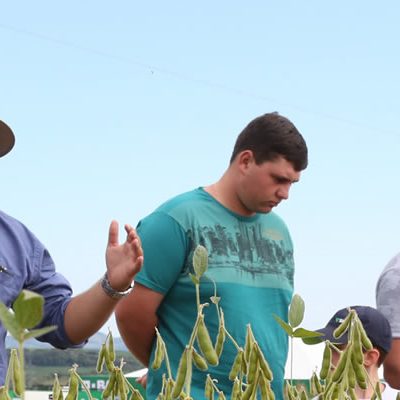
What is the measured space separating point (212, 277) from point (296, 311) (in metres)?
1.60

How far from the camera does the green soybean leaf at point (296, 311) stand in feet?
2.88

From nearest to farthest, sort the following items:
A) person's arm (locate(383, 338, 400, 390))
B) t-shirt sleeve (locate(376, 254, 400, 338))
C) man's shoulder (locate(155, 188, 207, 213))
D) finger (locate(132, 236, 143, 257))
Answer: finger (locate(132, 236, 143, 257)), man's shoulder (locate(155, 188, 207, 213)), person's arm (locate(383, 338, 400, 390)), t-shirt sleeve (locate(376, 254, 400, 338))

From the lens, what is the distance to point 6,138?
210 centimetres

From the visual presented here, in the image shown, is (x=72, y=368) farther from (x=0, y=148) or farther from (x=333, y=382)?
(x=0, y=148)

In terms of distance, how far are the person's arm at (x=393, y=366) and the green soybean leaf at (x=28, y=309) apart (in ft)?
7.55

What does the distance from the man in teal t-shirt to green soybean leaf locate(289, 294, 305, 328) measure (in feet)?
4.83

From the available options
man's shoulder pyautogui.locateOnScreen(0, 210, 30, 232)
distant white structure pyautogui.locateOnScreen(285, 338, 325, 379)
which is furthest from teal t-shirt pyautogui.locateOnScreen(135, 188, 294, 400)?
distant white structure pyautogui.locateOnScreen(285, 338, 325, 379)

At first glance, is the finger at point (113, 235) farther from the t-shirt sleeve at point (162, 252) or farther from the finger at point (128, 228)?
the t-shirt sleeve at point (162, 252)

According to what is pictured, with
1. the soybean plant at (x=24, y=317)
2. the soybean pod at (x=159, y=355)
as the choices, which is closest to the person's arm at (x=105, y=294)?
the soybean pod at (x=159, y=355)

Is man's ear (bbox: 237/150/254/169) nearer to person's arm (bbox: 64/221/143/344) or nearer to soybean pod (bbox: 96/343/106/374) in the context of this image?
person's arm (bbox: 64/221/143/344)

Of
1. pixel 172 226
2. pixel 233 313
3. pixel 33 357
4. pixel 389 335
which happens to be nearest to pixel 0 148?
pixel 172 226

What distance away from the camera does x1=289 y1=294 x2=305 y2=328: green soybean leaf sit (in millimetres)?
877

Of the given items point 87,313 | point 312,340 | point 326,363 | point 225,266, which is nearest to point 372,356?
point 225,266

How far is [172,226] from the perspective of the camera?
2.58 metres
